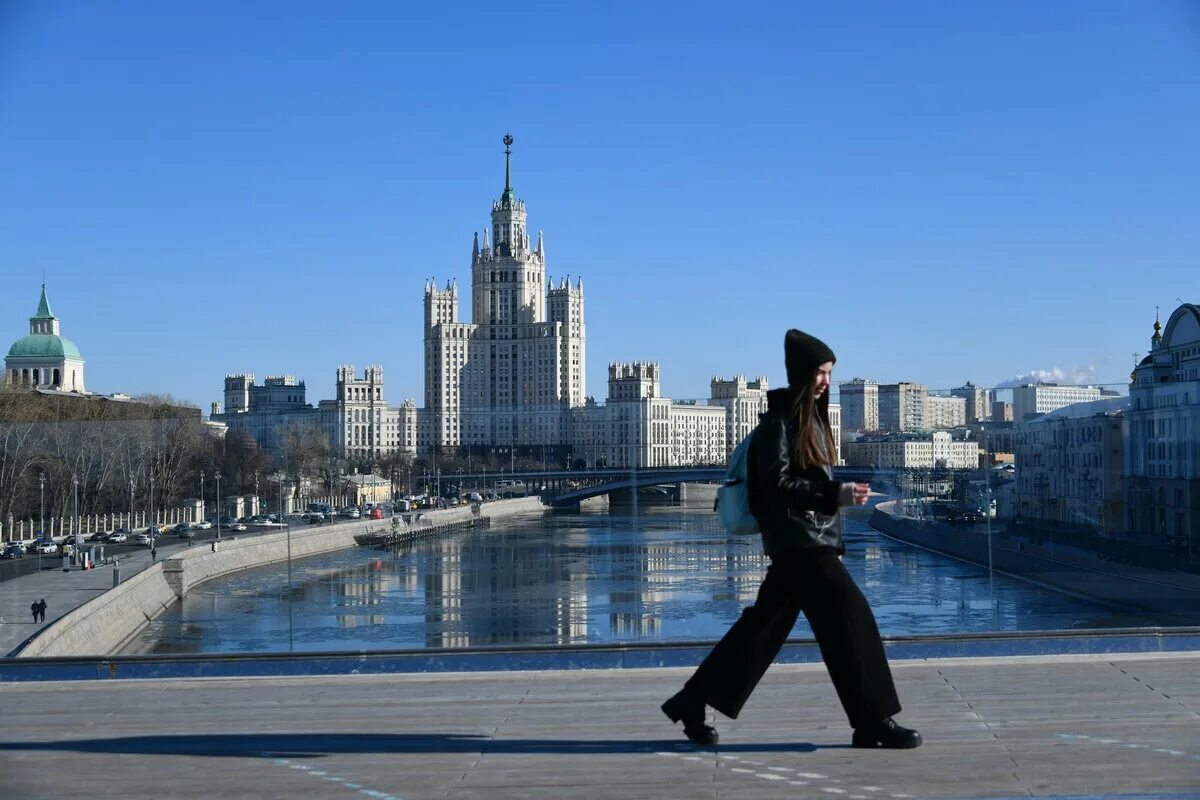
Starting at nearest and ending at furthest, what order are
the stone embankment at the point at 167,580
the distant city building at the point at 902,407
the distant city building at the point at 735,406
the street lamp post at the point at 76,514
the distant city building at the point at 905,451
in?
the distant city building at the point at 902,407, the distant city building at the point at 905,451, the stone embankment at the point at 167,580, the street lamp post at the point at 76,514, the distant city building at the point at 735,406

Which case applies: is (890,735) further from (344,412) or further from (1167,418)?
(344,412)

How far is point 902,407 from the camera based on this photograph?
A: 47.2ft

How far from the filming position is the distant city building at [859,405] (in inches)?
427

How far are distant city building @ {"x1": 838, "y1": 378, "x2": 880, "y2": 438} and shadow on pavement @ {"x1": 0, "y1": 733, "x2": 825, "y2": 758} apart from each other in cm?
635

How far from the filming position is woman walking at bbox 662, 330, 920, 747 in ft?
10.4

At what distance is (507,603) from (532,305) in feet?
232

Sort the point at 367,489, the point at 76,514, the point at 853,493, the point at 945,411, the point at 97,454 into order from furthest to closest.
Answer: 1. the point at 367,489
2. the point at 76,514
3. the point at 97,454
4. the point at 945,411
5. the point at 853,493

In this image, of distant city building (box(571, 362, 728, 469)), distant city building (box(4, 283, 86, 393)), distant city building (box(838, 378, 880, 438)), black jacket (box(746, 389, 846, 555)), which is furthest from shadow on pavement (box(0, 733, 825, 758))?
distant city building (box(571, 362, 728, 469))

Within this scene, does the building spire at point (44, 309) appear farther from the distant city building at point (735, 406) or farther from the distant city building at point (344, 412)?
the distant city building at point (344, 412)

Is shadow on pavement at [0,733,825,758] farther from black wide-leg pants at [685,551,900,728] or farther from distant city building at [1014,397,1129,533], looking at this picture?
distant city building at [1014,397,1129,533]

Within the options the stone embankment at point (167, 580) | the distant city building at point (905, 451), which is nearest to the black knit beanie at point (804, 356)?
the stone embankment at point (167, 580)

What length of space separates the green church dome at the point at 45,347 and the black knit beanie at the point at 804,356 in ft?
17.7

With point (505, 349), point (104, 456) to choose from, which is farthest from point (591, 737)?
point (505, 349)

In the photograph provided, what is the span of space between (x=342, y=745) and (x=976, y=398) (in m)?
5.56
